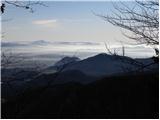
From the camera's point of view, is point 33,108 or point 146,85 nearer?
point 146,85

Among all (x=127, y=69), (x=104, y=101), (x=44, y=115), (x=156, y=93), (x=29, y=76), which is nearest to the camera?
(x=29, y=76)

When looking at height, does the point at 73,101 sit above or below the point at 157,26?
below

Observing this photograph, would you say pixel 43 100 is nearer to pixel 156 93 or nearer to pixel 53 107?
pixel 53 107

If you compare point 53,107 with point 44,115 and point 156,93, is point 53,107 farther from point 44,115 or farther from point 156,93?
point 156,93

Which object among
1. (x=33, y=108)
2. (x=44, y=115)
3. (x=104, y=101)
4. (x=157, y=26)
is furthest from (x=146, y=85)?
(x=33, y=108)

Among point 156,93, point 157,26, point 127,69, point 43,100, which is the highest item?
point 157,26

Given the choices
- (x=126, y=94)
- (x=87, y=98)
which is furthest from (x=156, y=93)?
(x=87, y=98)

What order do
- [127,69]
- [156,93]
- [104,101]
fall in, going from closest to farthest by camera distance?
[127,69], [156,93], [104,101]
